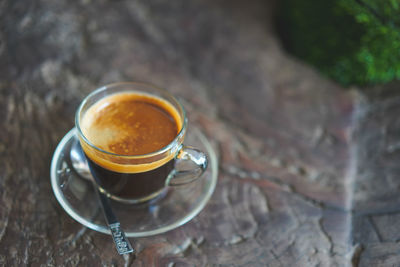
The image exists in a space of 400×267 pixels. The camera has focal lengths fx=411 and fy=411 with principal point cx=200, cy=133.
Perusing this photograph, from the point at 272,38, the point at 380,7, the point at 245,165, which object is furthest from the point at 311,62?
the point at 245,165

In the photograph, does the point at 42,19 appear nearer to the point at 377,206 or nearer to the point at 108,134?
the point at 108,134

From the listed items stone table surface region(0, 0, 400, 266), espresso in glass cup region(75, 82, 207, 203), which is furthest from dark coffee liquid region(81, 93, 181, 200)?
stone table surface region(0, 0, 400, 266)

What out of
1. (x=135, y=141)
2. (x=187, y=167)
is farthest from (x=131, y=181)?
(x=187, y=167)

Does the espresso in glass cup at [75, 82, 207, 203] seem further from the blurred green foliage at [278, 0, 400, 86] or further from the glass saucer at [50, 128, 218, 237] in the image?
the blurred green foliage at [278, 0, 400, 86]

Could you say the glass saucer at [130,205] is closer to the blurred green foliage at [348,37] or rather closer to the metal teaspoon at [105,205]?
the metal teaspoon at [105,205]

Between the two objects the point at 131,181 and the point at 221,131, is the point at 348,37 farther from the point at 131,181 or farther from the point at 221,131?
the point at 131,181

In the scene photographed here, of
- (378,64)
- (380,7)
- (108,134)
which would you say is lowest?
(108,134)

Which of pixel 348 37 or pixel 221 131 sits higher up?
pixel 348 37
